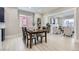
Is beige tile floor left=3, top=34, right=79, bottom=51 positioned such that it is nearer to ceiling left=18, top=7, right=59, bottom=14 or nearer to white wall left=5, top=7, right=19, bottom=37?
white wall left=5, top=7, right=19, bottom=37

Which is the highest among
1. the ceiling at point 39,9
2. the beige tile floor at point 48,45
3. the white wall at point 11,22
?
the ceiling at point 39,9

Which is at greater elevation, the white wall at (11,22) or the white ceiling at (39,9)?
the white ceiling at (39,9)

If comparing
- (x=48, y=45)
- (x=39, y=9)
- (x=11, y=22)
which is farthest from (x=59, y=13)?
(x=11, y=22)

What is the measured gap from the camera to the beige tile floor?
212cm

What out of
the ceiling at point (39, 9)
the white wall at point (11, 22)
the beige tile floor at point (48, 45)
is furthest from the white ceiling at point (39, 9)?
the beige tile floor at point (48, 45)

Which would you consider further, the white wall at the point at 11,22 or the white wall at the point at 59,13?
the white wall at the point at 59,13

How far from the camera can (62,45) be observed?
2.19 meters

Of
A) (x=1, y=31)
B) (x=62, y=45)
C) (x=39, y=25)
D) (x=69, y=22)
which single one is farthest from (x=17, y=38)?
(x=69, y=22)

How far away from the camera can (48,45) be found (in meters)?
2.22

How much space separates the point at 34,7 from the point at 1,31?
37.2 inches

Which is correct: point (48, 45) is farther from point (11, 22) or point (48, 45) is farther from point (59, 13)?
point (11, 22)

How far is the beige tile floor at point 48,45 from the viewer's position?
6.96 feet

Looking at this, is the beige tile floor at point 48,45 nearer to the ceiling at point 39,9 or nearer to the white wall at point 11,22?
the white wall at point 11,22

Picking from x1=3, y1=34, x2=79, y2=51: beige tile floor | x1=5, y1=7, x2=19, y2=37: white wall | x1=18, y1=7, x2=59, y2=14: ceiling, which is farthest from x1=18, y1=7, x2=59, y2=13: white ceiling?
x1=3, y1=34, x2=79, y2=51: beige tile floor
